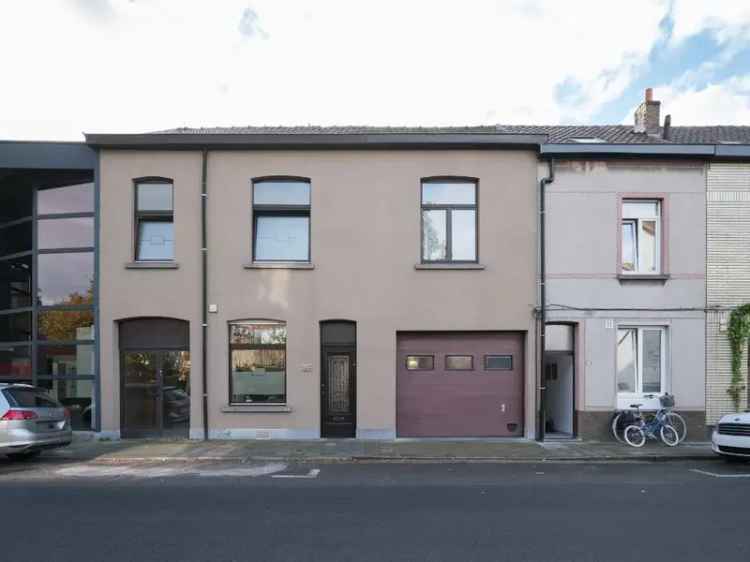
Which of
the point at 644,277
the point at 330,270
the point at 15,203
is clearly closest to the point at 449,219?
the point at 330,270

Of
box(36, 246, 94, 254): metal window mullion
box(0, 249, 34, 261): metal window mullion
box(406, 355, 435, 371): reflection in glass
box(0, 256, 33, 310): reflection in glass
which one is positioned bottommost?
box(406, 355, 435, 371): reflection in glass

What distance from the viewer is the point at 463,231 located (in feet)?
41.0

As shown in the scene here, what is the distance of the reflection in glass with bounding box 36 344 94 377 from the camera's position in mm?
12406

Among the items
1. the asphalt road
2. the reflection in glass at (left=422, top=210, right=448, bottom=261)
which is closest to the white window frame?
the asphalt road

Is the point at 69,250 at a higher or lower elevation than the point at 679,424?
higher

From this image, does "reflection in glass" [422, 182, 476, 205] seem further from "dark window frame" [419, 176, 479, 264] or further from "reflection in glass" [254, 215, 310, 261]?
"reflection in glass" [254, 215, 310, 261]

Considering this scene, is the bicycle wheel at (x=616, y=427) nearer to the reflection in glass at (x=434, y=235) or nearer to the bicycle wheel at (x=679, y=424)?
the bicycle wheel at (x=679, y=424)

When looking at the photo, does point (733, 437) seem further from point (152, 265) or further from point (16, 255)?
point (16, 255)

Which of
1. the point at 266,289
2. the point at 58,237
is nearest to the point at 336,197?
the point at 266,289

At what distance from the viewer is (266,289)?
12.1m

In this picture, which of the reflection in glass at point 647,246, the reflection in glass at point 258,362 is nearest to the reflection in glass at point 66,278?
the reflection in glass at point 258,362

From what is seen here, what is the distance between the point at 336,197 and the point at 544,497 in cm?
780

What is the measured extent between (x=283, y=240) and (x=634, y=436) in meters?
9.20

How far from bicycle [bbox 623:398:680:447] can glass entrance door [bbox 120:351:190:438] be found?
1017 centimetres
